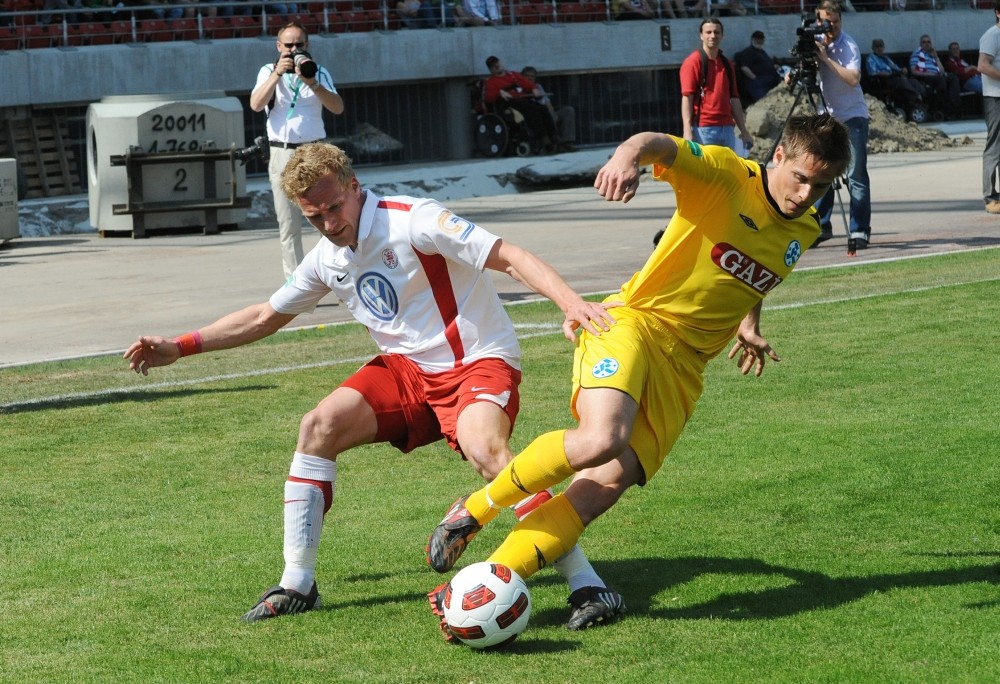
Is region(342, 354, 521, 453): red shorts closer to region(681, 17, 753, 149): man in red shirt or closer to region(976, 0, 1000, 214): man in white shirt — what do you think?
region(681, 17, 753, 149): man in red shirt

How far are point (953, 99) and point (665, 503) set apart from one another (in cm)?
3140

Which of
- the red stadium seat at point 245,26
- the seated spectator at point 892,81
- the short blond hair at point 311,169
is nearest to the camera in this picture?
the short blond hair at point 311,169

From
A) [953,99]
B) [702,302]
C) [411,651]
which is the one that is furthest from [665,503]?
[953,99]

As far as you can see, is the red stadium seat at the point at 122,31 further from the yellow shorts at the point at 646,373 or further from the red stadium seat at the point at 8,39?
the yellow shorts at the point at 646,373

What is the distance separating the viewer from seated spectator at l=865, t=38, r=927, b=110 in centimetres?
3303

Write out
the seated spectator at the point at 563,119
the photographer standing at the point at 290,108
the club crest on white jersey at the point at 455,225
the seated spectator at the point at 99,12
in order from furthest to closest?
the seated spectator at the point at 563,119, the seated spectator at the point at 99,12, the photographer standing at the point at 290,108, the club crest on white jersey at the point at 455,225

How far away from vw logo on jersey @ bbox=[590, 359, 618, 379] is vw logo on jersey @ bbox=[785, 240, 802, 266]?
0.88 metres

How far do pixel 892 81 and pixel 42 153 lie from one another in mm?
19139

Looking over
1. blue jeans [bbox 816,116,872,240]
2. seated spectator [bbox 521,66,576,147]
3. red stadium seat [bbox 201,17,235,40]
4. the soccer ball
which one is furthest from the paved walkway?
the soccer ball

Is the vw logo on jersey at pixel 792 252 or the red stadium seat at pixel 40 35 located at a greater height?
the red stadium seat at pixel 40 35

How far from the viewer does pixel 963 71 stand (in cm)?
3631

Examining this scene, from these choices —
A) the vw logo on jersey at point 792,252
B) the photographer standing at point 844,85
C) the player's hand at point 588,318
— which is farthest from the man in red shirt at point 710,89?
the player's hand at point 588,318

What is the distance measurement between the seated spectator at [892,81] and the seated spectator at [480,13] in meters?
9.06

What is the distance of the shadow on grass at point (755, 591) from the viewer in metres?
4.90
